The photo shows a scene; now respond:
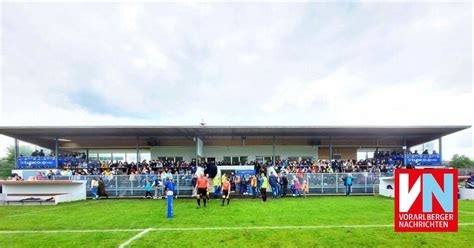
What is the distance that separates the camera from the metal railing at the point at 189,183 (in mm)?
20234

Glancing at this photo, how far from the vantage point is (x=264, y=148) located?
31.4m

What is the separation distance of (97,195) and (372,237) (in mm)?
17377

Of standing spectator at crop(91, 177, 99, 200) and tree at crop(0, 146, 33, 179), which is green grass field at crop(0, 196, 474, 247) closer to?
standing spectator at crop(91, 177, 99, 200)

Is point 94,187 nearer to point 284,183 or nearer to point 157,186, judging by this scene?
point 157,186

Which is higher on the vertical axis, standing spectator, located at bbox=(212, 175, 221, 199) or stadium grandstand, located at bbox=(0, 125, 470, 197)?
stadium grandstand, located at bbox=(0, 125, 470, 197)

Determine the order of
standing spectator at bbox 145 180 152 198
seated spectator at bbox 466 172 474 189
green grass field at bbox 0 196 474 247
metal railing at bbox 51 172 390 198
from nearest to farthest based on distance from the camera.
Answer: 1. green grass field at bbox 0 196 474 247
2. seated spectator at bbox 466 172 474 189
3. standing spectator at bbox 145 180 152 198
4. metal railing at bbox 51 172 390 198

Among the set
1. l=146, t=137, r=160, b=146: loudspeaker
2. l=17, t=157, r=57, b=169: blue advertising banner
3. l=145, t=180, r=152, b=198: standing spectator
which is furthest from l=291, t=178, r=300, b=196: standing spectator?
l=17, t=157, r=57, b=169: blue advertising banner

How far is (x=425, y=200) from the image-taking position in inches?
135

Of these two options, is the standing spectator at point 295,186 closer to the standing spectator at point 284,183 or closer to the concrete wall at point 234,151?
the standing spectator at point 284,183

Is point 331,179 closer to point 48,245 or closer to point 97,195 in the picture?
point 97,195

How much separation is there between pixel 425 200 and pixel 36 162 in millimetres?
28605

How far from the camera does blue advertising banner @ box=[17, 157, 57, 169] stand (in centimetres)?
2512

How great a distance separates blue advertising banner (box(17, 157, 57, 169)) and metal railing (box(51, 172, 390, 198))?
615cm

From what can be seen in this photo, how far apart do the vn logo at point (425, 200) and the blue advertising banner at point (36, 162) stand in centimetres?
2751
